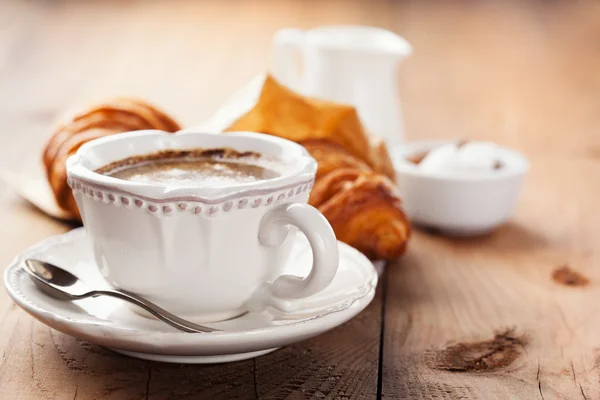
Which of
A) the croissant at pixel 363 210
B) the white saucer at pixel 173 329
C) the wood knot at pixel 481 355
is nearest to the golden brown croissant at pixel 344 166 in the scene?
the croissant at pixel 363 210

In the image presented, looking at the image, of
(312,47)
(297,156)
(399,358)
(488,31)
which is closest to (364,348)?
(399,358)

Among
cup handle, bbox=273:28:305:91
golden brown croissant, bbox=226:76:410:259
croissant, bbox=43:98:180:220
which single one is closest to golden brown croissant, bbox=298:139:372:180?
golden brown croissant, bbox=226:76:410:259

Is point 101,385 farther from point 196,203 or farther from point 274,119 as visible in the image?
point 274,119

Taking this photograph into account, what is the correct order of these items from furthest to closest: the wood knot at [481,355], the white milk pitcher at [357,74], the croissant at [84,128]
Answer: the white milk pitcher at [357,74]
the croissant at [84,128]
the wood knot at [481,355]

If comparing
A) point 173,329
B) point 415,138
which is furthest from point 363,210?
point 415,138

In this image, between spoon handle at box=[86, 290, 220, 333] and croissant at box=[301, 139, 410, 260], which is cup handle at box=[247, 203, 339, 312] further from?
croissant at box=[301, 139, 410, 260]

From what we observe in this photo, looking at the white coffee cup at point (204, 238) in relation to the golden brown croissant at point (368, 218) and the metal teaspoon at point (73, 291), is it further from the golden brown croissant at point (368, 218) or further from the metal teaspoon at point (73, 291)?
the golden brown croissant at point (368, 218)

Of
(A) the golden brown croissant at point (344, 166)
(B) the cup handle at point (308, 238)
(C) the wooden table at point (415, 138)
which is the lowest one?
(C) the wooden table at point (415, 138)

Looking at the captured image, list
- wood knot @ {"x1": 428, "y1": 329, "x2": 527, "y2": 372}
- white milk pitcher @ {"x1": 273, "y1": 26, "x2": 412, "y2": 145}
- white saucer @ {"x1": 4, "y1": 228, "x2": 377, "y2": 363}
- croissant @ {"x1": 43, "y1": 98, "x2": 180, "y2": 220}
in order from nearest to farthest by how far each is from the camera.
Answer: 1. white saucer @ {"x1": 4, "y1": 228, "x2": 377, "y2": 363}
2. wood knot @ {"x1": 428, "y1": 329, "x2": 527, "y2": 372}
3. croissant @ {"x1": 43, "y1": 98, "x2": 180, "y2": 220}
4. white milk pitcher @ {"x1": 273, "y1": 26, "x2": 412, "y2": 145}
